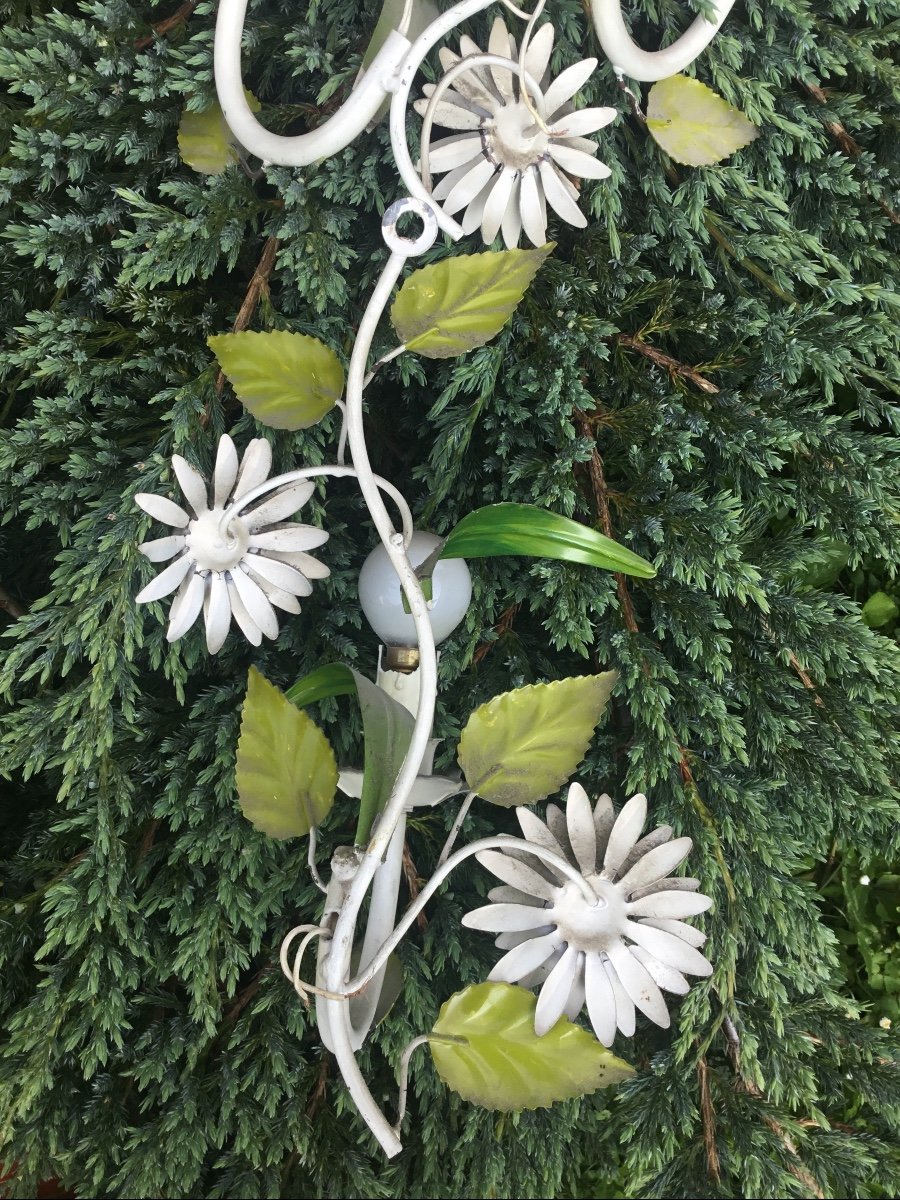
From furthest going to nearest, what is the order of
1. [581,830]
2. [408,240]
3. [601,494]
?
[601,494] < [581,830] < [408,240]

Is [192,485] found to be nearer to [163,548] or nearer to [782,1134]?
[163,548]

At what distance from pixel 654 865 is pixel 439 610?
0.25 meters

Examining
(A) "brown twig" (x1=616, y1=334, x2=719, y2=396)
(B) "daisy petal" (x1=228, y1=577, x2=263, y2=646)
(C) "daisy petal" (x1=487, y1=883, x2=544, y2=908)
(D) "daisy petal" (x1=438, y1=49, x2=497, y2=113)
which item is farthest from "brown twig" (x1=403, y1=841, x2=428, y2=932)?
(D) "daisy petal" (x1=438, y1=49, x2=497, y2=113)

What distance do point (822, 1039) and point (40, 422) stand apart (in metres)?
0.93

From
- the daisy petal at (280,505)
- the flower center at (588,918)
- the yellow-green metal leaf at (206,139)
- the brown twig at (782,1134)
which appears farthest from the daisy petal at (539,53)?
the brown twig at (782,1134)

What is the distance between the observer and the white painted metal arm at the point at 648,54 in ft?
1.85

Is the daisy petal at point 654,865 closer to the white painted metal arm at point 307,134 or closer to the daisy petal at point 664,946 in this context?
the daisy petal at point 664,946

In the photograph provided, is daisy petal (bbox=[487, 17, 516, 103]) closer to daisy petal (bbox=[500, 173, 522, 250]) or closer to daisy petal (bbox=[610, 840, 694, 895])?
daisy petal (bbox=[500, 173, 522, 250])

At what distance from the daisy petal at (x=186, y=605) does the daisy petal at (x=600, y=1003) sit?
0.38 m

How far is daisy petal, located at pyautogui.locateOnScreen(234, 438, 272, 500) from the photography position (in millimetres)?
566

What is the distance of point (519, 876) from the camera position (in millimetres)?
588

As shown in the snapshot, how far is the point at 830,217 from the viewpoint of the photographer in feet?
2.47

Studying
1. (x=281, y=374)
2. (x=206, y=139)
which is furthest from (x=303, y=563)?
(x=206, y=139)

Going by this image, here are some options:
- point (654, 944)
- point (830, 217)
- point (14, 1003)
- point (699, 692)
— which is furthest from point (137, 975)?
point (830, 217)
